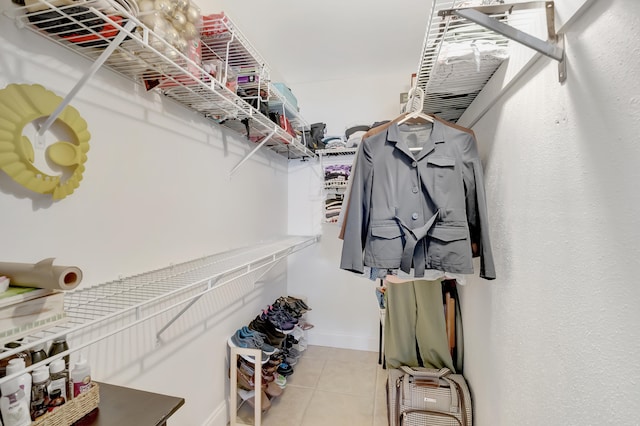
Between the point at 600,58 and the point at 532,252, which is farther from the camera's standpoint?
the point at 532,252

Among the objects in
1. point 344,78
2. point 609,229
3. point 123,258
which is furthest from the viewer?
point 344,78

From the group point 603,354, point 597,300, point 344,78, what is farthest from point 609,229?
point 344,78

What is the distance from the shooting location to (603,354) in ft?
1.92

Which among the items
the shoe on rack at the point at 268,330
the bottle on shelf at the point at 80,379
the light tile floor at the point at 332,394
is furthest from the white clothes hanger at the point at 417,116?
the light tile floor at the point at 332,394

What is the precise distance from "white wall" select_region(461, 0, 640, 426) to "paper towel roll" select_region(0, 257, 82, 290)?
105 cm

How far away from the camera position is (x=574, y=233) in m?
0.68

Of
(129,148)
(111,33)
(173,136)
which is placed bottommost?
(129,148)

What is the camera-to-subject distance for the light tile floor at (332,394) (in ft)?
5.96

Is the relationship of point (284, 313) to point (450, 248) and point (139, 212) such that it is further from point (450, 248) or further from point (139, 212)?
point (450, 248)

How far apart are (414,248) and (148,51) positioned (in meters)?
1.20

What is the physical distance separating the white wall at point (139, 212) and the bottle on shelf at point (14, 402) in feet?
1.07

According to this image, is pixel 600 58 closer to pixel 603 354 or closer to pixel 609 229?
pixel 609 229

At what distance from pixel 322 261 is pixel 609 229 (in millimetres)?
2423

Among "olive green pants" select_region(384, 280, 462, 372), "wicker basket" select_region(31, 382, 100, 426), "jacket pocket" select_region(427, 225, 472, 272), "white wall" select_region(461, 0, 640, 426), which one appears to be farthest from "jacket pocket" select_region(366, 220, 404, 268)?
"wicker basket" select_region(31, 382, 100, 426)
